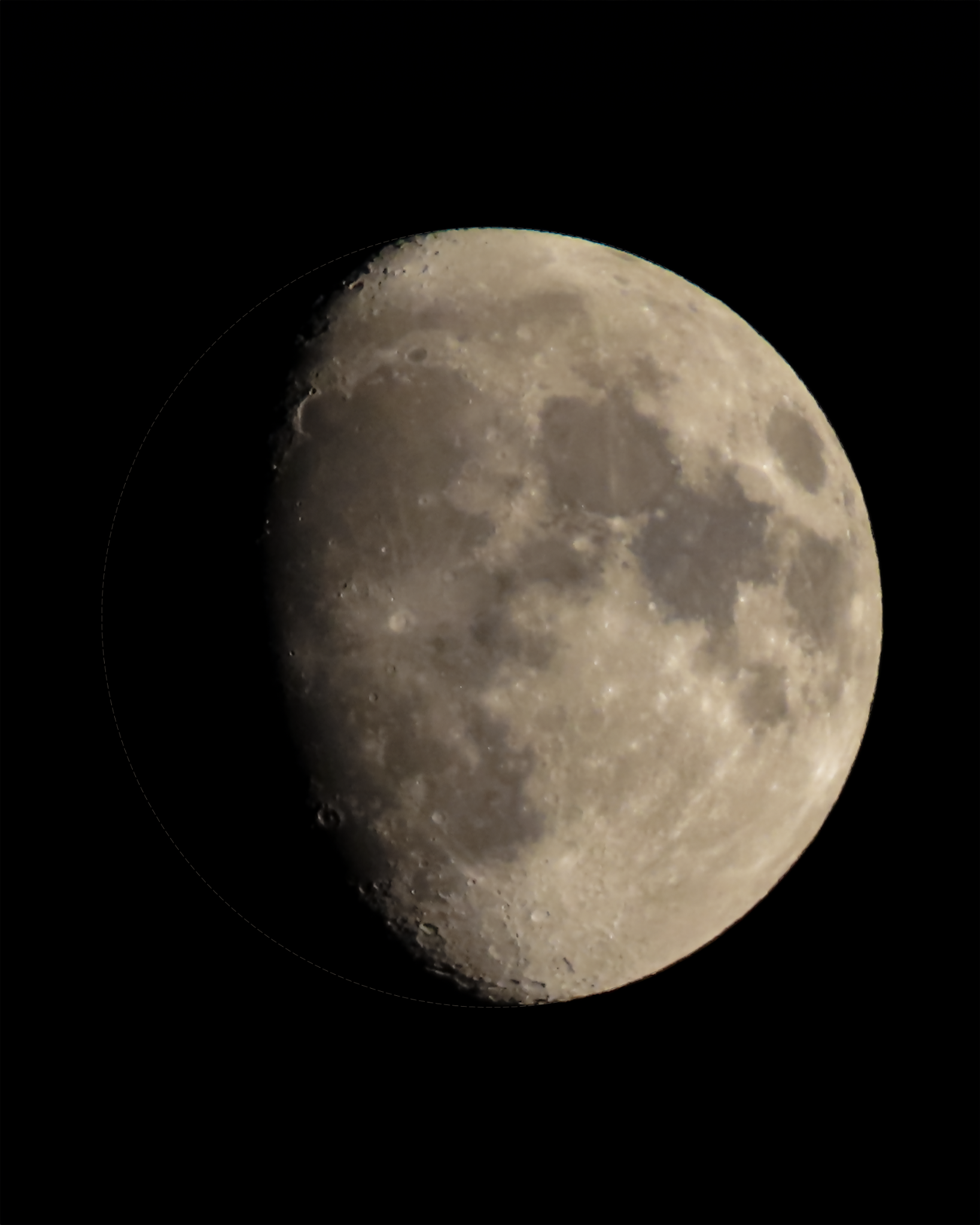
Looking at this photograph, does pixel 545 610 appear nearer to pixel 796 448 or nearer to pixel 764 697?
pixel 764 697

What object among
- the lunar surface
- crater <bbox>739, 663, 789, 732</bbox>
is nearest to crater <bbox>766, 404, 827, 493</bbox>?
Result: the lunar surface

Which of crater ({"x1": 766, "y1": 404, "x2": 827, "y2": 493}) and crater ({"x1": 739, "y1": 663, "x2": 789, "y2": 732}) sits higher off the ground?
crater ({"x1": 766, "y1": 404, "x2": 827, "y2": 493})

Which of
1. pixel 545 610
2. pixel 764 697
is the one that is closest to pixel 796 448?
pixel 764 697

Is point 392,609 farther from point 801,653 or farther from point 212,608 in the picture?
point 801,653

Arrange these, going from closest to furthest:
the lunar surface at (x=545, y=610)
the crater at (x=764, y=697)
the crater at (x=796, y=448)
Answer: the lunar surface at (x=545, y=610)
the crater at (x=764, y=697)
the crater at (x=796, y=448)

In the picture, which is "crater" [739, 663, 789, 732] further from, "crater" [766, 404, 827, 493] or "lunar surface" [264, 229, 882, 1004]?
"crater" [766, 404, 827, 493]

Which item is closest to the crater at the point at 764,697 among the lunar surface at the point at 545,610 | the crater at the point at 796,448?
the lunar surface at the point at 545,610

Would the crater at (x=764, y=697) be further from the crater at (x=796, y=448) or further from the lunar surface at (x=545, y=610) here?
the crater at (x=796, y=448)

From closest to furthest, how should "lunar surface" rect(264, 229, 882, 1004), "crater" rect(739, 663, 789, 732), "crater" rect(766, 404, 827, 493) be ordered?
1. "lunar surface" rect(264, 229, 882, 1004)
2. "crater" rect(739, 663, 789, 732)
3. "crater" rect(766, 404, 827, 493)

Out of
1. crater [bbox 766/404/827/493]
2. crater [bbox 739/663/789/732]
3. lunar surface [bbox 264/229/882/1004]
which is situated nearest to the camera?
lunar surface [bbox 264/229/882/1004]
